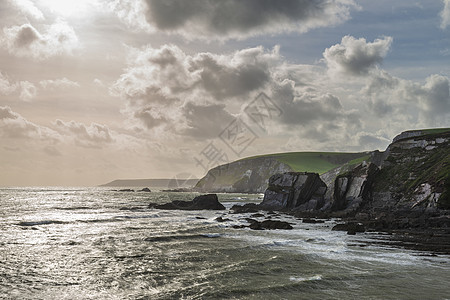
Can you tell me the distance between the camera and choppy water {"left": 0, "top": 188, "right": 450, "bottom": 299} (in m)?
18.7

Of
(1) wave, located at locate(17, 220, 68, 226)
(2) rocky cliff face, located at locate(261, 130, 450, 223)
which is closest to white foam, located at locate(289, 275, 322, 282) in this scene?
(2) rocky cliff face, located at locate(261, 130, 450, 223)

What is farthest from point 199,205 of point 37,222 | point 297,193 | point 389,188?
point 389,188

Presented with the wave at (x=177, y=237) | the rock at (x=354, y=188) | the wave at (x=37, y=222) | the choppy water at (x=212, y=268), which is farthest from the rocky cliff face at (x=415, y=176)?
the wave at (x=37, y=222)

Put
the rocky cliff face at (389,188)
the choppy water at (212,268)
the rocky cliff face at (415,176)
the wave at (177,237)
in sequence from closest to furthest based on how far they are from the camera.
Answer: the choppy water at (212,268), the wave at (177,237), the rocky cliff face at (415,176), the rocky cliff face at (389,188)

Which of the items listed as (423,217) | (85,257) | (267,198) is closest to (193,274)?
(85,257)

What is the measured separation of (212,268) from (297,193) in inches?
2653

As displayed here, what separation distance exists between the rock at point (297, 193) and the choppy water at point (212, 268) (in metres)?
44.8

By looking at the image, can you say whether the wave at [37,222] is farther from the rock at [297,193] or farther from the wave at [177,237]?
the rock at [297,193]

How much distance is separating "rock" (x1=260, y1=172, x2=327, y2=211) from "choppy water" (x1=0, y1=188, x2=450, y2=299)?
44.8m

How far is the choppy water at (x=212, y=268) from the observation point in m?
18.7

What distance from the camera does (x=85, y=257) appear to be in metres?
28.3

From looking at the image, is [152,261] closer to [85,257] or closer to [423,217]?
[85,257]

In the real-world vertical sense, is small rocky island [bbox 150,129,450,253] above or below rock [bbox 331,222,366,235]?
above

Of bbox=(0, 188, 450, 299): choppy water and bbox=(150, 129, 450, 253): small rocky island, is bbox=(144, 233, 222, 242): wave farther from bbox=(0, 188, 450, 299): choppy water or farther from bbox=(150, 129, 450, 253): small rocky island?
bbox=(150, 129, 450, 253): small rocky island
